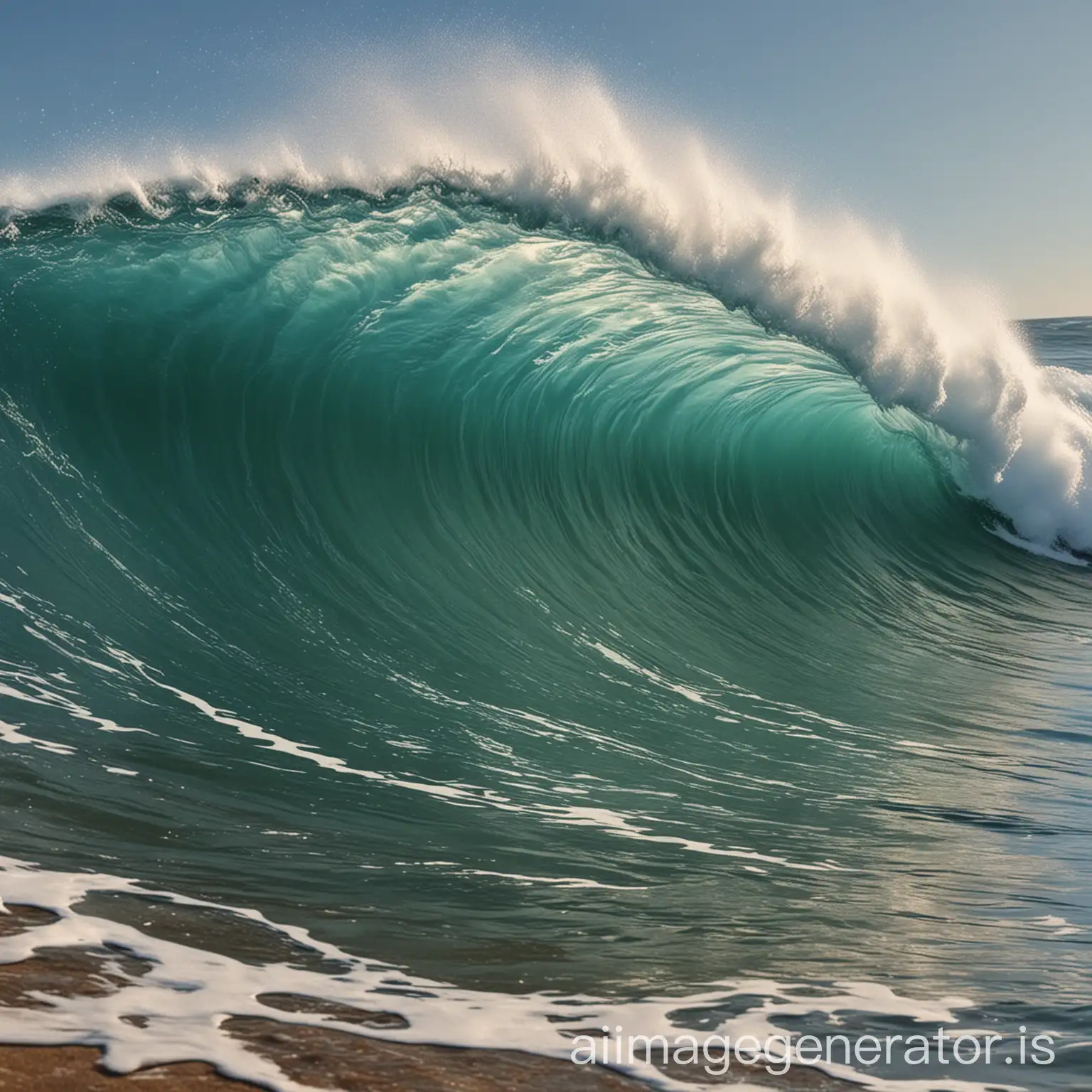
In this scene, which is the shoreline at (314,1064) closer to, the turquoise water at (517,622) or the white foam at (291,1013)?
the white foam at (291,1013)

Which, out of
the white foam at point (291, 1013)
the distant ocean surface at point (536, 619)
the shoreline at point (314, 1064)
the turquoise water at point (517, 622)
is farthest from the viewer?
the turquoise water at point (517, 622)

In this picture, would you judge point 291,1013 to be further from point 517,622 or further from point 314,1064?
point 517,622

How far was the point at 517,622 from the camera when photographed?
256 inches

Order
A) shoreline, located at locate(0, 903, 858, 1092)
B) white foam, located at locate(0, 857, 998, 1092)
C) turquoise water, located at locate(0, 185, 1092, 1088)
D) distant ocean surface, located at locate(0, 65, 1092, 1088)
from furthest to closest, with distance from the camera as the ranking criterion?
turquoise water, located at locate(0, 185, 1092, 1088), distant ocean surface, located at locate(0, 65, 1092, 1088), white foam, located at locate(0, 857, 998, 1092), shoreline, located at locate(0, 903, 858, 1092)

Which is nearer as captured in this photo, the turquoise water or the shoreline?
the shoreline

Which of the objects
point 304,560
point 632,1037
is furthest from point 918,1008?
point 304,560

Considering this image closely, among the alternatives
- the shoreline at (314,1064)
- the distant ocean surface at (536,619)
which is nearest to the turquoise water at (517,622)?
the distant ocean surface at (536,619)

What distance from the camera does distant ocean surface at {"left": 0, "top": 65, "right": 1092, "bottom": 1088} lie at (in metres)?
2.92

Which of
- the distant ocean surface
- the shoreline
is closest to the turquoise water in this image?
the distant ocean surface

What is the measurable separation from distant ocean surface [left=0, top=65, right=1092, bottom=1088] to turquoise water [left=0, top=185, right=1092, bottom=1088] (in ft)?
0.09

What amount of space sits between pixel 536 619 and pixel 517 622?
0.61 feet

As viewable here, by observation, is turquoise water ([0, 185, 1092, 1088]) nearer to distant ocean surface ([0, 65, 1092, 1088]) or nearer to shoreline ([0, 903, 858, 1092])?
distant ocean surface ([0, 65, 1092, 1088])

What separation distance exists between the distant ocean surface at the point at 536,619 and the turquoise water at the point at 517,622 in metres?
0.03

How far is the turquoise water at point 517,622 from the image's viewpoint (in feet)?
10.4
